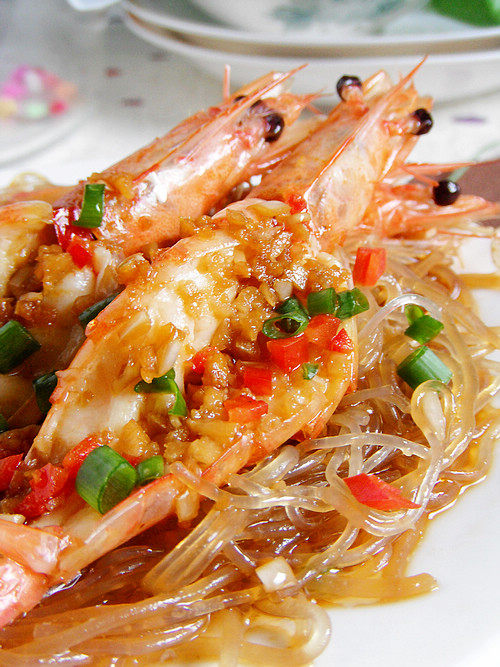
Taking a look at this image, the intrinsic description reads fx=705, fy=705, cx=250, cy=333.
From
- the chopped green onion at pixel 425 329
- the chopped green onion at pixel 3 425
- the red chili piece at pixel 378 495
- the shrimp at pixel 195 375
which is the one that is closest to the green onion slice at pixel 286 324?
the shrimp at pixel 195 375

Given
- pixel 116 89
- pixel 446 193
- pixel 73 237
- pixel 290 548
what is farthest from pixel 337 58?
pixel 290 548

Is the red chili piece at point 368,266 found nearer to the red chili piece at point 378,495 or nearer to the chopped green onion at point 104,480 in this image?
the red chili piece at point 378,495

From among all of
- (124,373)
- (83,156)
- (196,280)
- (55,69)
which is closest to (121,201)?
(196,280)

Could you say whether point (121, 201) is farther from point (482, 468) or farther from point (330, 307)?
point (482, 468)

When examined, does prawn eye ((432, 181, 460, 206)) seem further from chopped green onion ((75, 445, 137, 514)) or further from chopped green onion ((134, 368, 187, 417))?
chopped green onion ((75, 445, 137, 514))

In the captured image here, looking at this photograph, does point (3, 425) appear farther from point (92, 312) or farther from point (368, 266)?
point (368, 266)

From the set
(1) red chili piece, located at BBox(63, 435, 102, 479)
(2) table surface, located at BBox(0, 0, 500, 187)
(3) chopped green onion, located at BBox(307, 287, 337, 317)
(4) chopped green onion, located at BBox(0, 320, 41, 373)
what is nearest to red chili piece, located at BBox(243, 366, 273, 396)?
(3) chopped green onion, located at BBox(307, 287, 337, 317)

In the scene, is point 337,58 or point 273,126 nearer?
point 273,126
